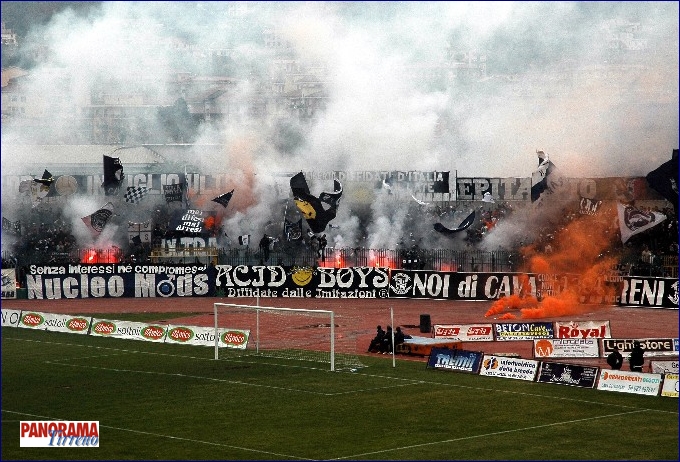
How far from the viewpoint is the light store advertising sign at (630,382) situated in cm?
3272

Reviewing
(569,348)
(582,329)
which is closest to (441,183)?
(582,329)

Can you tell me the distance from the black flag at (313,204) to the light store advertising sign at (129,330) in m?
23.0

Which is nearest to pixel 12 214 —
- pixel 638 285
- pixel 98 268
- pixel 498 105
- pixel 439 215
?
pixel 98 268

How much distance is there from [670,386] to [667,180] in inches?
1307

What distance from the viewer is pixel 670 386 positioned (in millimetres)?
32406

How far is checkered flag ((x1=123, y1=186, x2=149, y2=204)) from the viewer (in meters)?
76.1

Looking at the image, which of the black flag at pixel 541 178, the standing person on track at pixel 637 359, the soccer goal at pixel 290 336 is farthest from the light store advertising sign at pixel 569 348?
the black flag at pixel 541 178

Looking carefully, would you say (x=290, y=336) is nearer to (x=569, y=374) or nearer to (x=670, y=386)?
(x=569, y=374)

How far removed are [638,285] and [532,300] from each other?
16.9 feet

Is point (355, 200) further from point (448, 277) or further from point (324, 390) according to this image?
point (324, 390)

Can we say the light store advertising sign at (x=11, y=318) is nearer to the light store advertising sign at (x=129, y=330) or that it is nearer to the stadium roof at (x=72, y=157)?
the light store advertising sign at (x=129, y=330)

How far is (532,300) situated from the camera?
54750 mm

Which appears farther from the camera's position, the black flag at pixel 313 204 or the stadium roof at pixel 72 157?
the stadium roof at pixel 72 157

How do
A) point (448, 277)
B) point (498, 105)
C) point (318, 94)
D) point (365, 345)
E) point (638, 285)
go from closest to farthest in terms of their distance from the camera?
point (365, 345) → point (638, 285) → point (448, 277) → point (498, 105) → point (318, 94)
